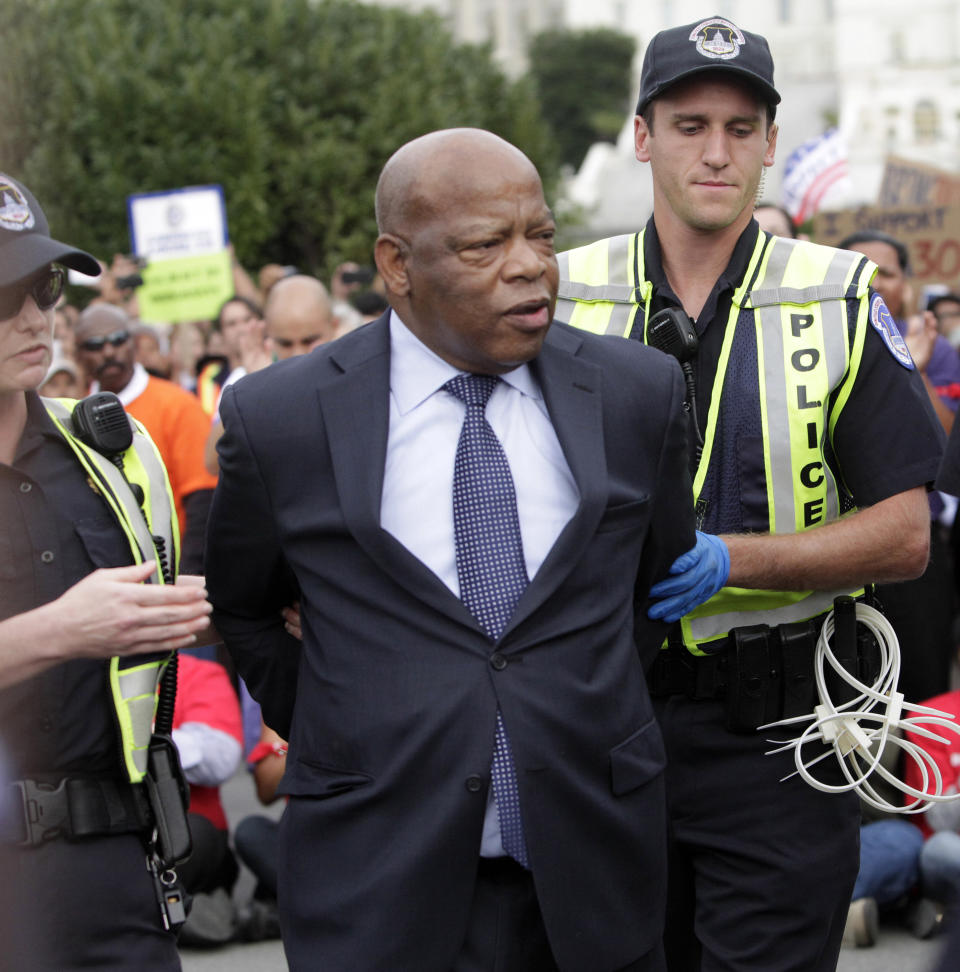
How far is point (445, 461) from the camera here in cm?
264

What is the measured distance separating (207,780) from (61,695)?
3.06 meters

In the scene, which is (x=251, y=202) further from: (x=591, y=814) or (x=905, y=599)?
(x=591, y=814)

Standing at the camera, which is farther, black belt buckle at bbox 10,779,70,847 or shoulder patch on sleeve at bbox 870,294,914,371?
shoulder patch on sleeve at bbox 870,294,914,371

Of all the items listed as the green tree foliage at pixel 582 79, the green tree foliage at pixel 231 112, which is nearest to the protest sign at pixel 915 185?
the green tree foliage at pixel 231 112

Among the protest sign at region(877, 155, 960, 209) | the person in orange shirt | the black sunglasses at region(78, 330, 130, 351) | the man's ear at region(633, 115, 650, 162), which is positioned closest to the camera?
the man's ear at region(633, 115, 650, 162)

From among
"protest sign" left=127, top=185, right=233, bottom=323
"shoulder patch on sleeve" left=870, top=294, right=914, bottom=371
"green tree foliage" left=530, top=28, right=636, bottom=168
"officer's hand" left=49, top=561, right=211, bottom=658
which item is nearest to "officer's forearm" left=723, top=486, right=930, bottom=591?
"shoulder patch on sleeve" left=870, top=294, right=914, bottom=371

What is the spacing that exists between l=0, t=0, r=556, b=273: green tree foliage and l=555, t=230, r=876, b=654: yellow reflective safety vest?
20.0 meters

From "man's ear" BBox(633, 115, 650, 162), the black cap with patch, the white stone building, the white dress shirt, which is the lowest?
the white stone building

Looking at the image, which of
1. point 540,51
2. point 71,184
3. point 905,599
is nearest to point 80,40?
point 71,184

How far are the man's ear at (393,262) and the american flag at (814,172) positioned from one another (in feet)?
31.2

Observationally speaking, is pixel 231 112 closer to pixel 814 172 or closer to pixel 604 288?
pixel 814 172

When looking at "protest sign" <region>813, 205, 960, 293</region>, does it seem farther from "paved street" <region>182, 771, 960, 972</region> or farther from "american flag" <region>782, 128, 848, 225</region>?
"paved street" <region>182, 771, 960, 972</region>

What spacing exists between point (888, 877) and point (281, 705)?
11.0ft

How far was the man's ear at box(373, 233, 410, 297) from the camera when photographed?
268 centimetres
